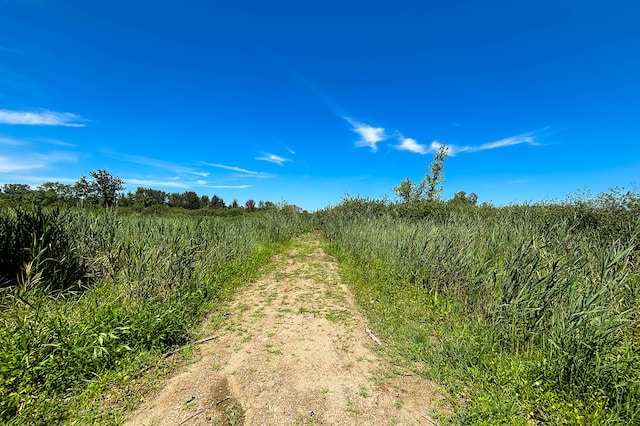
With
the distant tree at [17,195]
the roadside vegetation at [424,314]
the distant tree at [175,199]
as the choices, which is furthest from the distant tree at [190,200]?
the roadside vegetation at [424,314]

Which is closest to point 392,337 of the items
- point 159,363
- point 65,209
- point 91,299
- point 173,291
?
point 159,363

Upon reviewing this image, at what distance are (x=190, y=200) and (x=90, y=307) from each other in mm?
49962

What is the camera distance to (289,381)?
280 cm

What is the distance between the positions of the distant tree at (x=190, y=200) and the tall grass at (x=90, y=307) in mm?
44228

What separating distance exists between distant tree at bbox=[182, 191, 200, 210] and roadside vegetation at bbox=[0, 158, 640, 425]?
144 feet

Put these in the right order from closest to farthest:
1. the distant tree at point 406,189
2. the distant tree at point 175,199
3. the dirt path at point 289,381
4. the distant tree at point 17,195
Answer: the dirt path at point 289,381 → the distant tree at point 17,195 → the distant tree at point 406,189 → the distant tree at point 175,199

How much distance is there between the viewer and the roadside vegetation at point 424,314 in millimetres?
2334

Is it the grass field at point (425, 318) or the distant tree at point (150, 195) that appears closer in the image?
the grass field at point (425, 318)

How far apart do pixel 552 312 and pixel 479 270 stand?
1.38 meters

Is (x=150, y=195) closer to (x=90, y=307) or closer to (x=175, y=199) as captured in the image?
(x=175, y=199)

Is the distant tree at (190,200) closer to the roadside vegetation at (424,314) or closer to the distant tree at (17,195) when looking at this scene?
the distant tree at (17,195)

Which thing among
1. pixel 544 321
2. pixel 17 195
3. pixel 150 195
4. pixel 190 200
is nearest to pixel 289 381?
pixel 544 321

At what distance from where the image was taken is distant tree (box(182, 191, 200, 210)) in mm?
47706

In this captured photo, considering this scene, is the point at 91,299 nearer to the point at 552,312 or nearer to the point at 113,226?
the point at 113,226
